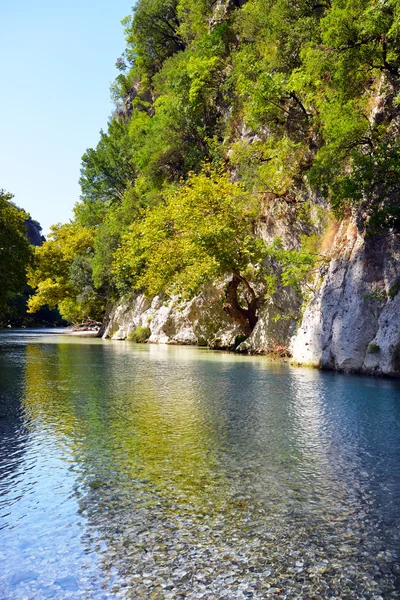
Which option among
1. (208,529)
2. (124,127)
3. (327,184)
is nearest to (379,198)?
(327,184)

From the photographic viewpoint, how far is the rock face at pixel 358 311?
1402cm

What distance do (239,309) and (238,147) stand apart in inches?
308

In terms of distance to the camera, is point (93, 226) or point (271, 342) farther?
point (93, 226)

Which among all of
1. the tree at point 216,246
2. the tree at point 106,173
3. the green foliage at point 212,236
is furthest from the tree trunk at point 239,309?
the tree at point 106,173

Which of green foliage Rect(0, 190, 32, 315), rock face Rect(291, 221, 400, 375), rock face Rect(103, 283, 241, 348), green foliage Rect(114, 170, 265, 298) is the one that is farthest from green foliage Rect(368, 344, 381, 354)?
green foliage Rect(0, 190, 32, 315)

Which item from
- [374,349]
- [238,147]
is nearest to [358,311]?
[374,349]

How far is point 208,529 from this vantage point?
13.0 ft

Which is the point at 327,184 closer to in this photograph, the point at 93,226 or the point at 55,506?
the point at 55,506

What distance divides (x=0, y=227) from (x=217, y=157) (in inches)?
506

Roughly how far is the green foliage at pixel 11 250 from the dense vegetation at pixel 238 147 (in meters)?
6.15

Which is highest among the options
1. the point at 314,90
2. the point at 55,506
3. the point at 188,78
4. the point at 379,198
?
the point at 188,78

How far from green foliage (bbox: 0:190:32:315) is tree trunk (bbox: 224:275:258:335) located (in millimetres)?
10993

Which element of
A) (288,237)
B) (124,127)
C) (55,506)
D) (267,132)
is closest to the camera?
(55,506)

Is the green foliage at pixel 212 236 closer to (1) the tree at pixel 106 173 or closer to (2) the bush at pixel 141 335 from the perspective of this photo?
(2) the bush at pixel 141 335
